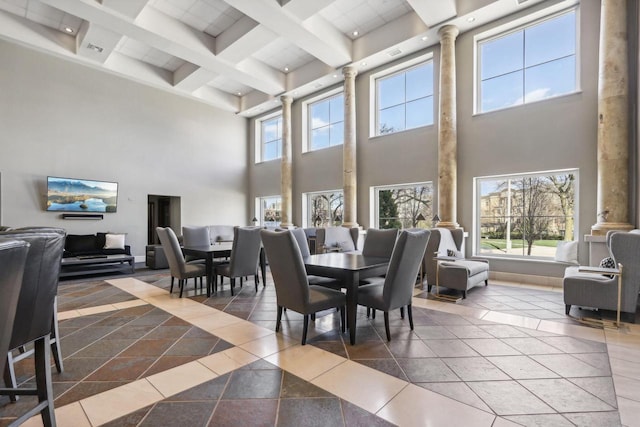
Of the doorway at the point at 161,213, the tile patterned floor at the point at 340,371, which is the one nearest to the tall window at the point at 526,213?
the tile patterned floor at the point at 340,371

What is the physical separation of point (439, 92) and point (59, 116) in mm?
8364

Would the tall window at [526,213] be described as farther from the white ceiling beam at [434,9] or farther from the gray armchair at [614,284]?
the white ceiling beam at [434,9]

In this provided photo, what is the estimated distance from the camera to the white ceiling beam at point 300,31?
5.41 m

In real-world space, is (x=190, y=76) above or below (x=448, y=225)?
above

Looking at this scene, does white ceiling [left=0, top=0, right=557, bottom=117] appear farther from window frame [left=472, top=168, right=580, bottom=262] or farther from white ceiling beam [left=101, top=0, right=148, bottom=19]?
window frame [left=472, top=168, right=580, bottom=262]

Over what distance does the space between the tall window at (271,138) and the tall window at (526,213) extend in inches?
254

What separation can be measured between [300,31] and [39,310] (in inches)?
244

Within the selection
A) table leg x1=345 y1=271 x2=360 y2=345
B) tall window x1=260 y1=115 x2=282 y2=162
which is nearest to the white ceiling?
tall window x1=260 y1=115 x2=282 y2=162

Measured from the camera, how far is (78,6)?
526 cm

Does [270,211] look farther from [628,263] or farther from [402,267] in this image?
[628,263]

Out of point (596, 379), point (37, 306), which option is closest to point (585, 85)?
point (596, 379)

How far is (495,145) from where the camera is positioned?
19.0 ft

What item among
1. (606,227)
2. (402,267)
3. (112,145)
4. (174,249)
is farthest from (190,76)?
(606,227)

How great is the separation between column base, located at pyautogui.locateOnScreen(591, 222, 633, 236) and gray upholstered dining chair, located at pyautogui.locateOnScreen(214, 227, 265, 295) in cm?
493
